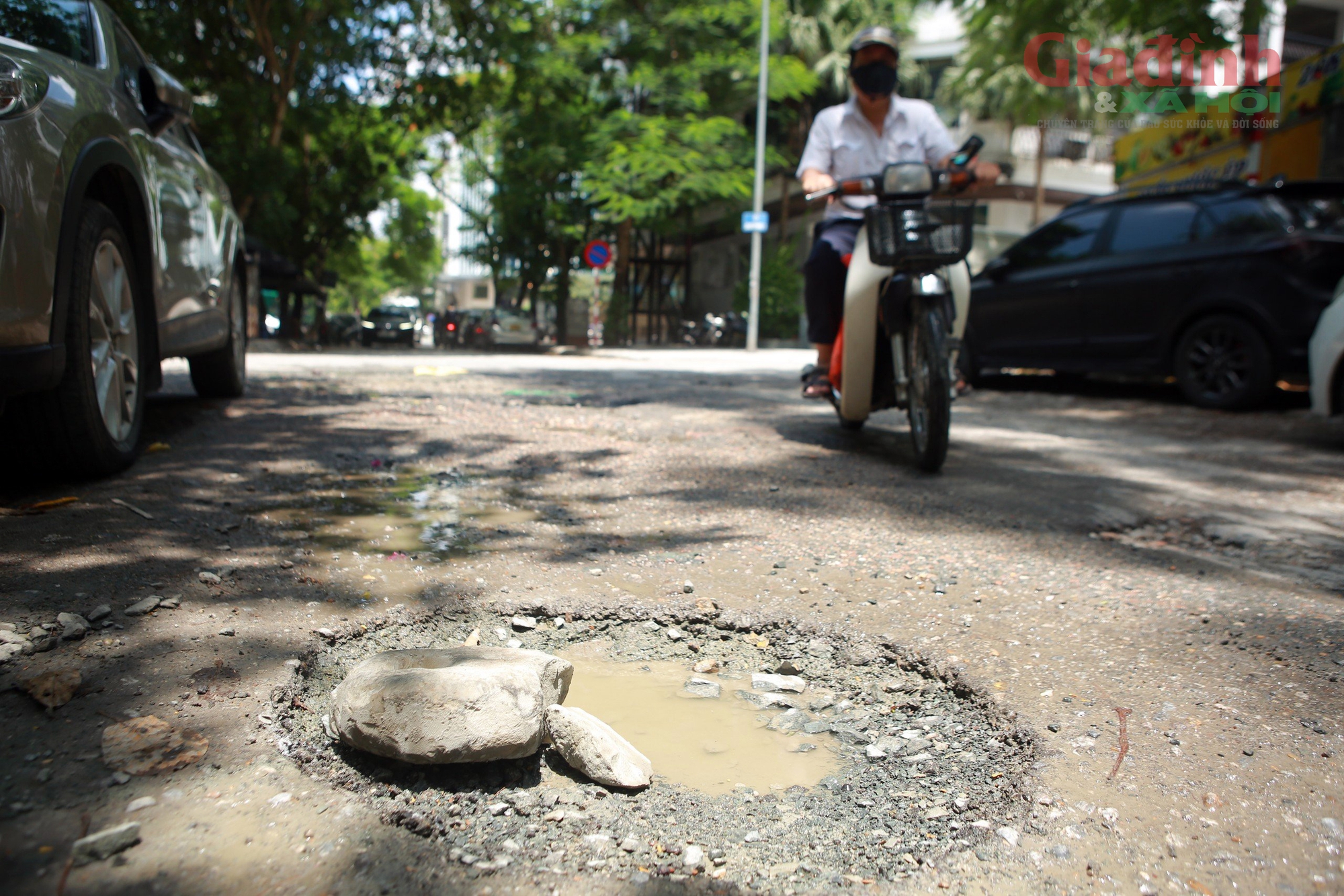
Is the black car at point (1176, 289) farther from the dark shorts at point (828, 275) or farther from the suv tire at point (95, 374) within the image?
the suv tire at point (95, 374)

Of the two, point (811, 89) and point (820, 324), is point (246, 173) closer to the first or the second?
point (811, 89)

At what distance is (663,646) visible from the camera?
2402 mm

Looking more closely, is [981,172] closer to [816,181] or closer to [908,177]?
[908,177]

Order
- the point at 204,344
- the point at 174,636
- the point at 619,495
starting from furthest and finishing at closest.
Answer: the point at 204,344
the point at 619,495
the point at 174,636

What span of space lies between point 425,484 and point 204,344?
1681mm

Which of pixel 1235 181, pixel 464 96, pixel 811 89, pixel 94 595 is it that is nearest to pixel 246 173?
pixel 464 96

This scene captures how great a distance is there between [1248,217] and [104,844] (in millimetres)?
7750

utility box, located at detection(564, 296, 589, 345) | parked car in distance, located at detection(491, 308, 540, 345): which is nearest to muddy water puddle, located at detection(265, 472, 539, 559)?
parked car in distance, located at detection(491, 308, 540, 345)

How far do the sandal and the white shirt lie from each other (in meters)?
0.79

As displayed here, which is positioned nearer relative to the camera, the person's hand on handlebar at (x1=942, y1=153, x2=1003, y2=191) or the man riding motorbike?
the person's hand on handlebar at (x1=942, y1=153, x2=1003, y2=191)

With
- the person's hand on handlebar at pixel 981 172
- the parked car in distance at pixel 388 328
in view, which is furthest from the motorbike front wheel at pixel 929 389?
the parked car in distance at pixel 388 328

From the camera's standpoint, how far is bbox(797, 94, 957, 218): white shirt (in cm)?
500

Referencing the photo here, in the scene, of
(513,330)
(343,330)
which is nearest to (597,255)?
(513,330)

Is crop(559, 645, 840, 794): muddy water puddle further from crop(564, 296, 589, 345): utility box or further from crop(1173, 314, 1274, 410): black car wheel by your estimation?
crop(564, 296, 589, 345): utility box
